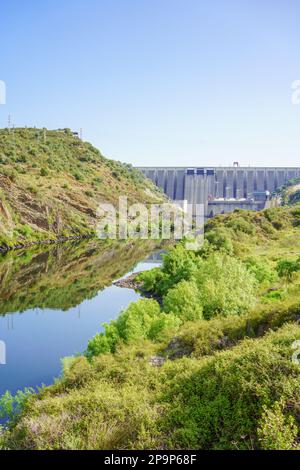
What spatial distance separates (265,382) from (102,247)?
57686mm

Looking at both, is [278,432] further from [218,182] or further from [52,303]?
[218,182]

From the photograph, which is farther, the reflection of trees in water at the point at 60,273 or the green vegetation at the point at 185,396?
the reflection of trees in water at the point at 60,273

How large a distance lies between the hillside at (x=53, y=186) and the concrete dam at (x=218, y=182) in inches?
724

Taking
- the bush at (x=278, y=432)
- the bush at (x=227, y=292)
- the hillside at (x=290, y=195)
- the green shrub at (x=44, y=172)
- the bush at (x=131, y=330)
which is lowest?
the bush at (x=131, y=330)

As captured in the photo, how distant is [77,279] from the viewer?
42.3 meters

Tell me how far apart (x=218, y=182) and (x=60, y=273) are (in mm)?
112559

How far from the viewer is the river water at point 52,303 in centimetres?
2083

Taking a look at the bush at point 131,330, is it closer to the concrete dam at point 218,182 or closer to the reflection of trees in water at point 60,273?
the reflection of trees in water at point 60,273

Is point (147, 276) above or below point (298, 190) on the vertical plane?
below

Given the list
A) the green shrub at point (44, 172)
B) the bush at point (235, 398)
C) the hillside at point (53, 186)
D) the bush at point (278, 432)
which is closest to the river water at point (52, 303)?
the hillside at point (53, 186)
